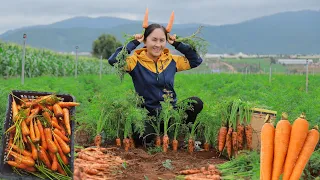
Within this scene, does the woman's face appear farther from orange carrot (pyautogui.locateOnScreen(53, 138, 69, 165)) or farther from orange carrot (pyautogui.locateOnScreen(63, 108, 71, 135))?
orange carrot (pyautogui.locateOnScreen(53, 138, 69, 165))

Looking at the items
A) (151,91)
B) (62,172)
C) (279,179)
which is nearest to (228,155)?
(151,91)

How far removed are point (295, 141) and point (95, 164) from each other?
2.36m

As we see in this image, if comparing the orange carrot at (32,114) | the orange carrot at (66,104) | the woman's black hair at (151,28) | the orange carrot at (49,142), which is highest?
the woman's black hair at (151,28)

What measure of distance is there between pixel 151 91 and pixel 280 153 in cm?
328

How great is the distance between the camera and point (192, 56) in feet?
27.1

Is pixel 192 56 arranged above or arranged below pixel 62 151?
above

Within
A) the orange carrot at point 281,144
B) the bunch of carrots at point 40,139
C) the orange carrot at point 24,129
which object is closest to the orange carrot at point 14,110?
the bunch of carrots at point 40,139

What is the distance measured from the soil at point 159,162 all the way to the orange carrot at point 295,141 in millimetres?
1438

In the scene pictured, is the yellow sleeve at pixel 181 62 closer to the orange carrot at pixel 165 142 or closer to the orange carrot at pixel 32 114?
the orange carrot at pixel 165 142

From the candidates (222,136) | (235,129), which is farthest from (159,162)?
(235,129)

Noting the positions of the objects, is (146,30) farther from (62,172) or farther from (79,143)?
(62,172)

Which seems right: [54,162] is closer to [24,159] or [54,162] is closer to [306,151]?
[24,159]

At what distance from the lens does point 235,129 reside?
7273mm

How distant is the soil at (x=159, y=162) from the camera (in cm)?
597
